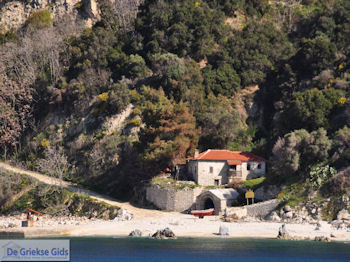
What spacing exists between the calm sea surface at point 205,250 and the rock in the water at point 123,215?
28.9ft

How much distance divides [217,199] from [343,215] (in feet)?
44.5

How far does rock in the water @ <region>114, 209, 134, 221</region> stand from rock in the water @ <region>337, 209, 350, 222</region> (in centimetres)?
2153

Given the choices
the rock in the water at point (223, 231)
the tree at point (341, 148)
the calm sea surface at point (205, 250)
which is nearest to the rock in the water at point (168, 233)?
the calm sea surface at point (205, 250)

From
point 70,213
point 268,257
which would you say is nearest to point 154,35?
point 70,213

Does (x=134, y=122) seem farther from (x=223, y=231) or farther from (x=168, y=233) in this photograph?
(x=223, y=231)

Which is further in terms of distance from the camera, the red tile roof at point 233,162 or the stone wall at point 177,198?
the red tile roof at point 233,162

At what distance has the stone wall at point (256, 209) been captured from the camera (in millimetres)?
67750

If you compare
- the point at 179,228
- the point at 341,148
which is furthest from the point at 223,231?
the point at 341,148

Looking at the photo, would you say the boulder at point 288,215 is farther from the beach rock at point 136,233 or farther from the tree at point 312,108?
the beach rock at point 136,233

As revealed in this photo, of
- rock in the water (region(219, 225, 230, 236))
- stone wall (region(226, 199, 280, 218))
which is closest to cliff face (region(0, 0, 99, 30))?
stone wall (region(226, 199, 280, 218))

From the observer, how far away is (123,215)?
233 ft

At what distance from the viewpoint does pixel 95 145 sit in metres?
84.9

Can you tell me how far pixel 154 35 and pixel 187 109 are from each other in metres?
20.2

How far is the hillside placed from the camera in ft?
248
